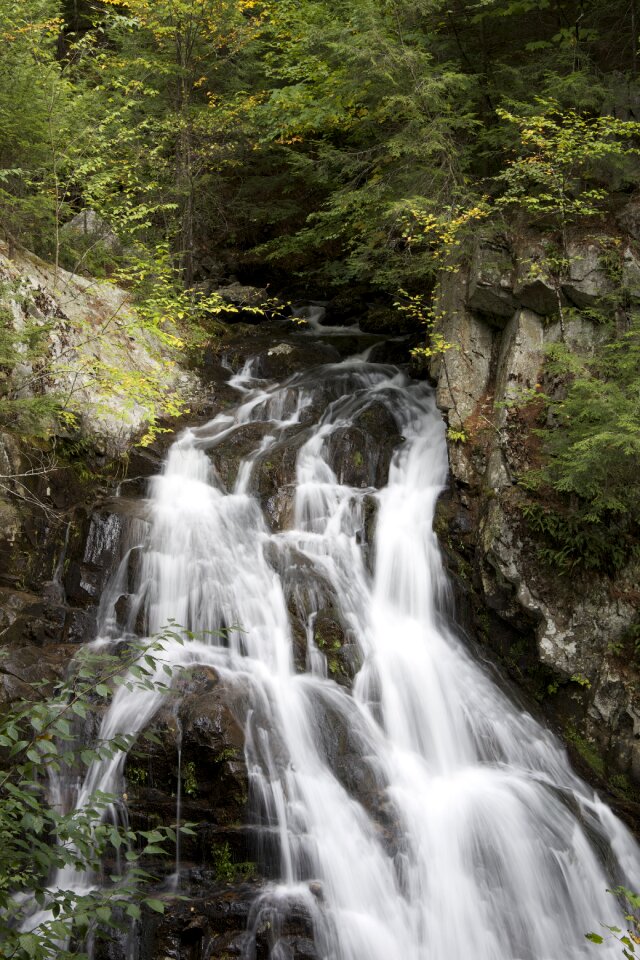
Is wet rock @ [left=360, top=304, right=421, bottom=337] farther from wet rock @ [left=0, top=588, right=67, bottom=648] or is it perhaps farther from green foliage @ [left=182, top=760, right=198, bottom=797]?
green foliage @ [left=182, top=760, right=198, bottom=797]

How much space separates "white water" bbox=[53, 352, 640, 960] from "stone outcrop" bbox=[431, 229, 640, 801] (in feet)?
1.50

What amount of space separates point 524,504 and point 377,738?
3.05 metres

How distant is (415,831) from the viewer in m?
5.82

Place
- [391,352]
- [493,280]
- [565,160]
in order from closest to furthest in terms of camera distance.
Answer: [565,160] < [493,280] < [391,352]

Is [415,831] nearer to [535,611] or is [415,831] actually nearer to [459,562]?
[535,611]

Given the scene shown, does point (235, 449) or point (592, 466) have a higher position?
point (592, 466)

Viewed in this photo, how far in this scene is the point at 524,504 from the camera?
7.57 m

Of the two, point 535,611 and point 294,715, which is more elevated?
point 535,611

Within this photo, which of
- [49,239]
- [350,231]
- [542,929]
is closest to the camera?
[542,929]

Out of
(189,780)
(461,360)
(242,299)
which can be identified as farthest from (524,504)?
(242,299)

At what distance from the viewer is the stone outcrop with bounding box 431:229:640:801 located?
23.4 ft

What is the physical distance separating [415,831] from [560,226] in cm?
733

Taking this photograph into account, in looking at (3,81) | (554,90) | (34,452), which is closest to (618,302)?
(554,90)

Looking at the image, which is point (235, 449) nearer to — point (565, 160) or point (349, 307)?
point (565, 160)
